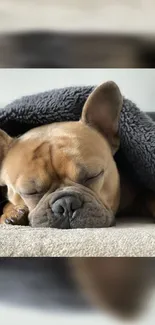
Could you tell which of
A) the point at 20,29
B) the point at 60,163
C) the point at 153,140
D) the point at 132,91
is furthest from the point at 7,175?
the point at 132,91

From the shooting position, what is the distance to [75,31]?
1.67m

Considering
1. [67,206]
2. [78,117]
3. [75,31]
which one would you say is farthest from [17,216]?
[75,31]

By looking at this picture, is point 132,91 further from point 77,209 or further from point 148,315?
point 148,315

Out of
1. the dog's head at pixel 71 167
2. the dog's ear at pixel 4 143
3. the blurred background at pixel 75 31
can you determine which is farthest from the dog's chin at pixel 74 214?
the blurred background at pixel 75 31

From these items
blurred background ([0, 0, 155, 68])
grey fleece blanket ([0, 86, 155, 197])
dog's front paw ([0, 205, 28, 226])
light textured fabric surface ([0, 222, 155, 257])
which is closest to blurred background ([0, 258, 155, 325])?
light textured fabric surface ([0, 222, 155, 257])

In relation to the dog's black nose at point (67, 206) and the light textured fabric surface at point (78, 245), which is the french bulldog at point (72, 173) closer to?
the dog's black nose at point (67, 206)

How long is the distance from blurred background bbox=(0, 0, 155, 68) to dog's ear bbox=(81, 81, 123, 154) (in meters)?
0.51

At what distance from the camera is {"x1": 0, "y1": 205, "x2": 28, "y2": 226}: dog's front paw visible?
1.03 meters

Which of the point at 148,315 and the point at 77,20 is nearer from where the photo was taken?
the point at 148,315

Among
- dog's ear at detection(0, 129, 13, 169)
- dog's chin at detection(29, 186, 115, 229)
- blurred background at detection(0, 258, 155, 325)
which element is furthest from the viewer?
dog's ear at detection(0, 129, 13, 169)

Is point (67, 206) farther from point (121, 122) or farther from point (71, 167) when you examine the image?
point (121, 122)

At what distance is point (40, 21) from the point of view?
166 cm

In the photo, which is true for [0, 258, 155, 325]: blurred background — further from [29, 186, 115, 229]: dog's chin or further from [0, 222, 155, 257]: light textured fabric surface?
[29, 186, 115, 229]: dog's chin

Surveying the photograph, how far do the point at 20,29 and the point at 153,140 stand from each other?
2.23ft
